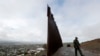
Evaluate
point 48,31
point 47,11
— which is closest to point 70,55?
point 48,31

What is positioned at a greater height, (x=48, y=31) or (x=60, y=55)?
(x=48, y=31)

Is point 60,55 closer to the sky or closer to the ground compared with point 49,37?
closer to the ground

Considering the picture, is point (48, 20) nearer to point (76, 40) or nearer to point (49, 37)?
point (49, 37)

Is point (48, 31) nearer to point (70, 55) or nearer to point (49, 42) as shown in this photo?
point (49, 42)

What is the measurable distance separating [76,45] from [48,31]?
7.98 ft

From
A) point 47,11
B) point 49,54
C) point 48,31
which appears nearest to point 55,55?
point 49,54

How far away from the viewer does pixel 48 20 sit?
13.4m

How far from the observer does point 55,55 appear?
14336 mm

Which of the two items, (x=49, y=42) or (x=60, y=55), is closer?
(x=49, y=42)

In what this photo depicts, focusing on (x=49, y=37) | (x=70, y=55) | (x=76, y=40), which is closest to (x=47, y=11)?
(x=49, y=37)

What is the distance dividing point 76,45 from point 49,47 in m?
2.10

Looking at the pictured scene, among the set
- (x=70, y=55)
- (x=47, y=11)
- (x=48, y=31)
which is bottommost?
(x=70, y=55)

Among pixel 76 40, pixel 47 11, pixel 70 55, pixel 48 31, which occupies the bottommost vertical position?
pixel 70 55

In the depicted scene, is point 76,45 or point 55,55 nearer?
point 76,45
